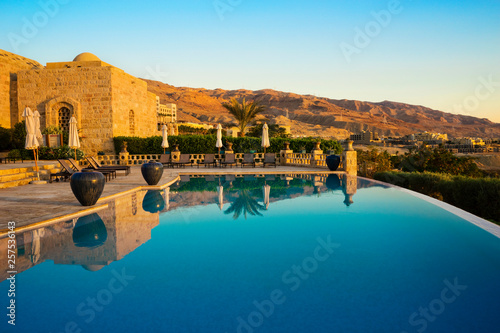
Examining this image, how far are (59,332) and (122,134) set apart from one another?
21875 mm

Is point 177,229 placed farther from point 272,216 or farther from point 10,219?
point 10,219

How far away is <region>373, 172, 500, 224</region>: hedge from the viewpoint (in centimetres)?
849

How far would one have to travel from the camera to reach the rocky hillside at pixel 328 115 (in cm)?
12206

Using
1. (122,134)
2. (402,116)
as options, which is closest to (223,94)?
(402,116)

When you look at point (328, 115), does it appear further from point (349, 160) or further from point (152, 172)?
point (152, 172)

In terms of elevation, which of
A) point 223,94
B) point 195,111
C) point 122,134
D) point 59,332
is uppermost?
point 223,94

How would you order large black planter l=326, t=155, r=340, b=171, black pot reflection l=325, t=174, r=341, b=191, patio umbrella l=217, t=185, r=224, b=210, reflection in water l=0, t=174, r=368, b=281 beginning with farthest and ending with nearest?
large black planter l=326, t=155, r=340, b=171, black pot reflection l=325, t=174, r=341, b=191, patio umbrella l=217, t=185, r=224, b=210, reflection in water l=0, t=174, r=368, b=281

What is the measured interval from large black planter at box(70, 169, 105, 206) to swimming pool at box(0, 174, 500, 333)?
491 millimetres

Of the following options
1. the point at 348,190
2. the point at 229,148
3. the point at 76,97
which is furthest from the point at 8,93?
the point at 348,190

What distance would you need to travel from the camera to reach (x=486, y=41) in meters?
13.5

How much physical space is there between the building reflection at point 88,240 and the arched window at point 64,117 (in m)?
18.4

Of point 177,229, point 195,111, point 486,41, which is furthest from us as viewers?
point 195,111

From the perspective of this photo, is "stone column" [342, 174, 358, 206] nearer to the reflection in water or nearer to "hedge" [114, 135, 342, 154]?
the reflection in water

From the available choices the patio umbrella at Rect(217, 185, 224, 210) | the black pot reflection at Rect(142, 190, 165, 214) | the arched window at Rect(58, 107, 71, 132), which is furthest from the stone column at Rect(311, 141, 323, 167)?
the arched window at Rect(58, 107, 71, 132)
